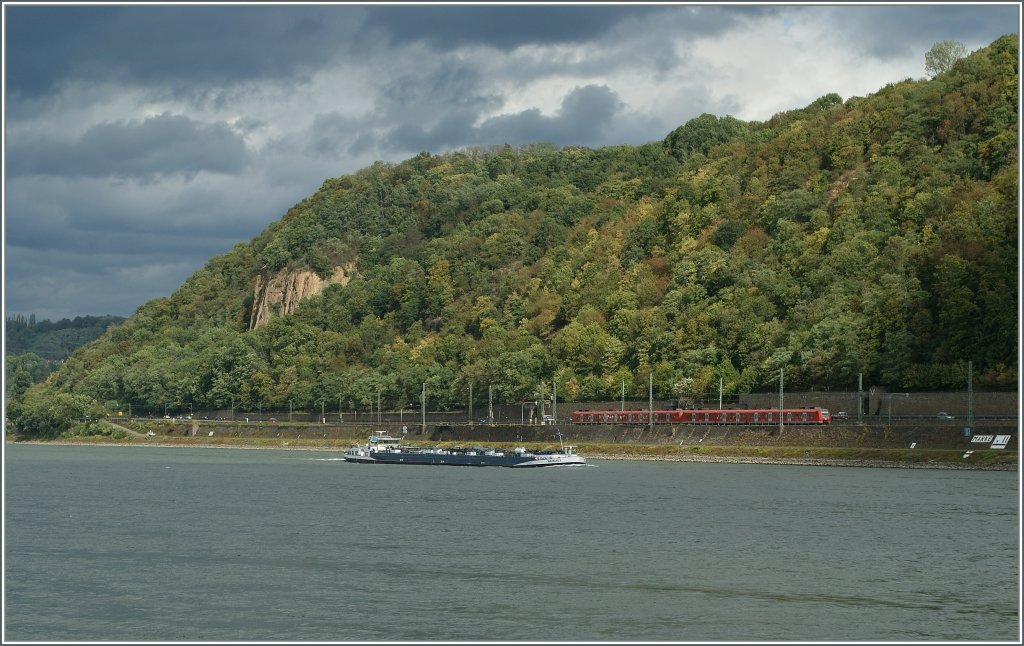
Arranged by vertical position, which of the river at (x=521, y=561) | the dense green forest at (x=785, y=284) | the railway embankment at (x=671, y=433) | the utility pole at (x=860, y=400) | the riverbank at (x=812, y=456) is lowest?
the river at (x=521, y=561)

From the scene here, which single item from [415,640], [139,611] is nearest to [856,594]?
[415,640]

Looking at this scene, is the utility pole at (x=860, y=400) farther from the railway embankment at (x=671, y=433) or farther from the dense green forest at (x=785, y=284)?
the railway embankment at (x=671, y=433)

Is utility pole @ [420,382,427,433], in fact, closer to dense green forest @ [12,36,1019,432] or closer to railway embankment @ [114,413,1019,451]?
railway embankment @ [114,413,1019,451]

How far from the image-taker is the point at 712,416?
12725 centimetres

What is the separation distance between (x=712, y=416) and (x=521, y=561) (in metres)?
78.5

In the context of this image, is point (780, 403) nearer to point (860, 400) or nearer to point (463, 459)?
point (860, 400)

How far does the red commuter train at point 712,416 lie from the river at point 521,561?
2813 cm

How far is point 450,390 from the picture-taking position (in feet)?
554

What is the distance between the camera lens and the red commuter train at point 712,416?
118438mm

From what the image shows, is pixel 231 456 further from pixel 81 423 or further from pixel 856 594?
pixel 856 594

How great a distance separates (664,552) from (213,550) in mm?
17903

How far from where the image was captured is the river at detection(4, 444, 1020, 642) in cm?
3862

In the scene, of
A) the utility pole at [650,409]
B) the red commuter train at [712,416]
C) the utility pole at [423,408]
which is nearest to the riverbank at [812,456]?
the utility pole at [650,409]

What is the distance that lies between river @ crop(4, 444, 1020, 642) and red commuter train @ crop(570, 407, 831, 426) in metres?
28.1
